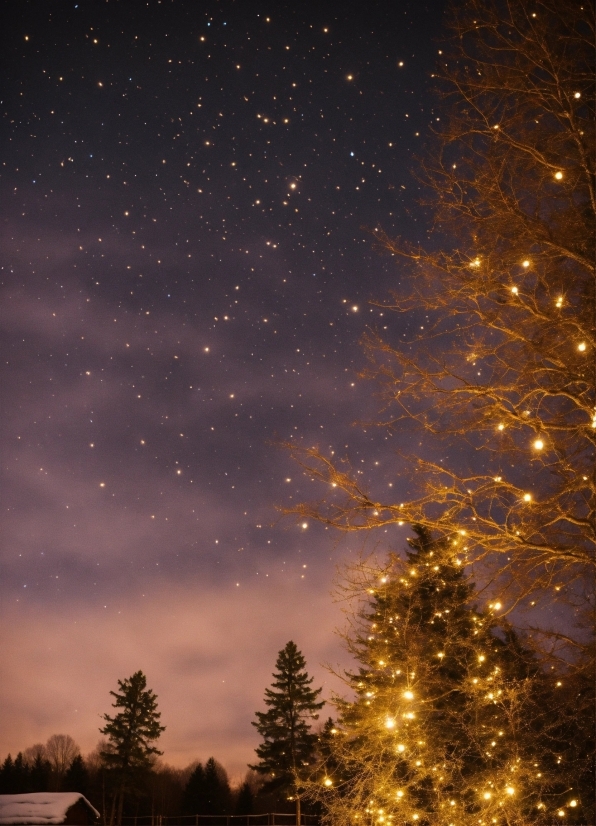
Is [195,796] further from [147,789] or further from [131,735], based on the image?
[131,735]

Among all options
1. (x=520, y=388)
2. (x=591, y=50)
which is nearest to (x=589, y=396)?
(x=520, y=388)

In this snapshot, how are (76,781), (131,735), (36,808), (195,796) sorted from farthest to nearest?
(76,781) < (195,796) < (131,735) < (36,808)

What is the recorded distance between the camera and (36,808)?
92.8ft

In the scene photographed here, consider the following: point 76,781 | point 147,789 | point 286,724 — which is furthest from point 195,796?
point 286,724

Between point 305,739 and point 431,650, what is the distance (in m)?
23.5

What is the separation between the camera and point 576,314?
4918 mm

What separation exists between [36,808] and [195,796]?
51.0 feet

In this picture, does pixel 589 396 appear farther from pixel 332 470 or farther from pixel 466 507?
pixel 332 470

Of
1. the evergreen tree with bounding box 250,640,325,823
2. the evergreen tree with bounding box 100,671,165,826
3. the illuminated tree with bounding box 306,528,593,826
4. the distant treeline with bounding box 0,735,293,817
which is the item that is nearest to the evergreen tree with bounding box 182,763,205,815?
the distant treeline with bounding box 0,735,293,817

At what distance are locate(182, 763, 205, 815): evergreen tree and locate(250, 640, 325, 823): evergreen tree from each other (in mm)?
12615

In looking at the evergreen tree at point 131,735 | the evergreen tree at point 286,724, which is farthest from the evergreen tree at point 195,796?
the evergreen tree at point 286,724

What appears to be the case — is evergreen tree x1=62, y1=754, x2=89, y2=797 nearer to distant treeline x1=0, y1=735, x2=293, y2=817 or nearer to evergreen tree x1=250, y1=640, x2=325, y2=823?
distant treeline x1=0, y1=735, x2=293, y2=817

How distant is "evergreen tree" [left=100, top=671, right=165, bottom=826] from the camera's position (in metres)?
34.2

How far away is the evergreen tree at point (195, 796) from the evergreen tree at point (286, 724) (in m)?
12.6
